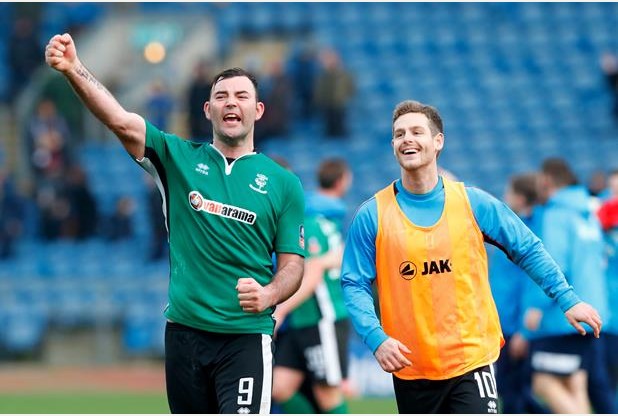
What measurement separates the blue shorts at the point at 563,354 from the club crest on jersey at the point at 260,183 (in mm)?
4059

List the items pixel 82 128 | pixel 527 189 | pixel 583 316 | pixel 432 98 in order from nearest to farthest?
pixel 583 316, pixel 527 189, pixel 82 128, pixel 432 98

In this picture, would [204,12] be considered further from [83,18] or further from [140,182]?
[140,182]

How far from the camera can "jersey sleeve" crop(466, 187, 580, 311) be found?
607cm

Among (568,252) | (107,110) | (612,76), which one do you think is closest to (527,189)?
(568,252)

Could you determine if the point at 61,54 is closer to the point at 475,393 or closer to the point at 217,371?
the point at 217,371

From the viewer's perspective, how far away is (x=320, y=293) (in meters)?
9.24

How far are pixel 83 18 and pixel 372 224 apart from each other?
63.7 feet

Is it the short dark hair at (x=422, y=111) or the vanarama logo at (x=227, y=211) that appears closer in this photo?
the vanarama logo at (x=227, y=211)

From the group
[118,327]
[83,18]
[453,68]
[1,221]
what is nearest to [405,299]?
[118,327]

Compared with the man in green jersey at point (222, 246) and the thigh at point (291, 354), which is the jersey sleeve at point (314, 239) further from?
the man in green jersey at point (222, 246)

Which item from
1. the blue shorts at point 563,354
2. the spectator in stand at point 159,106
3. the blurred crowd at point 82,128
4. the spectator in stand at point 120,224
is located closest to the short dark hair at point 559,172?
the blue shorts at point 563,354

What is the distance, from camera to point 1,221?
20.4m

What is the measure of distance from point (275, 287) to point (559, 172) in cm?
431

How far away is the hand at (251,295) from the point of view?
224 inches
